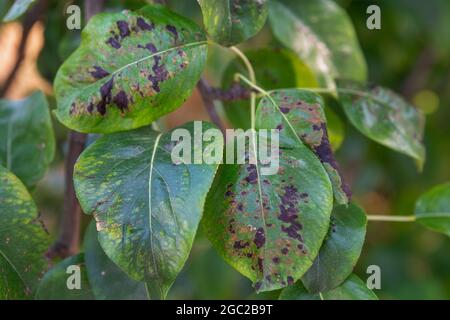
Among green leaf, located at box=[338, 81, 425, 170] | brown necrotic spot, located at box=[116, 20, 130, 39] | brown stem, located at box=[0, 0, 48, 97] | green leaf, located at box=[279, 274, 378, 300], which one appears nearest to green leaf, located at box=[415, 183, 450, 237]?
green leaf, located at box=[338, 81, 425, 170]

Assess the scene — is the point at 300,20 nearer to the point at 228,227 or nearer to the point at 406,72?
the point at 228,227

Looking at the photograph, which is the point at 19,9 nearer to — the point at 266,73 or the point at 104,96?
the point at 104,96

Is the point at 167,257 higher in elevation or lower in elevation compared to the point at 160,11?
lower

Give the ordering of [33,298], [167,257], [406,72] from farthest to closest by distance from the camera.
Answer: [406,72], [33,298], [167,257]

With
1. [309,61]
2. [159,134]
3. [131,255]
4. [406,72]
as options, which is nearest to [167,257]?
[131,255]

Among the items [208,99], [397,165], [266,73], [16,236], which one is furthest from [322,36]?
[397,165]

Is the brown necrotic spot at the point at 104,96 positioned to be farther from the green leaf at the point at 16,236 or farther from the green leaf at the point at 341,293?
the green leaf at the point at 341,293

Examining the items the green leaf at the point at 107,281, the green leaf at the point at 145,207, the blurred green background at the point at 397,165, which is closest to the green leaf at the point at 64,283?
the green leaf at the point at 107,281
